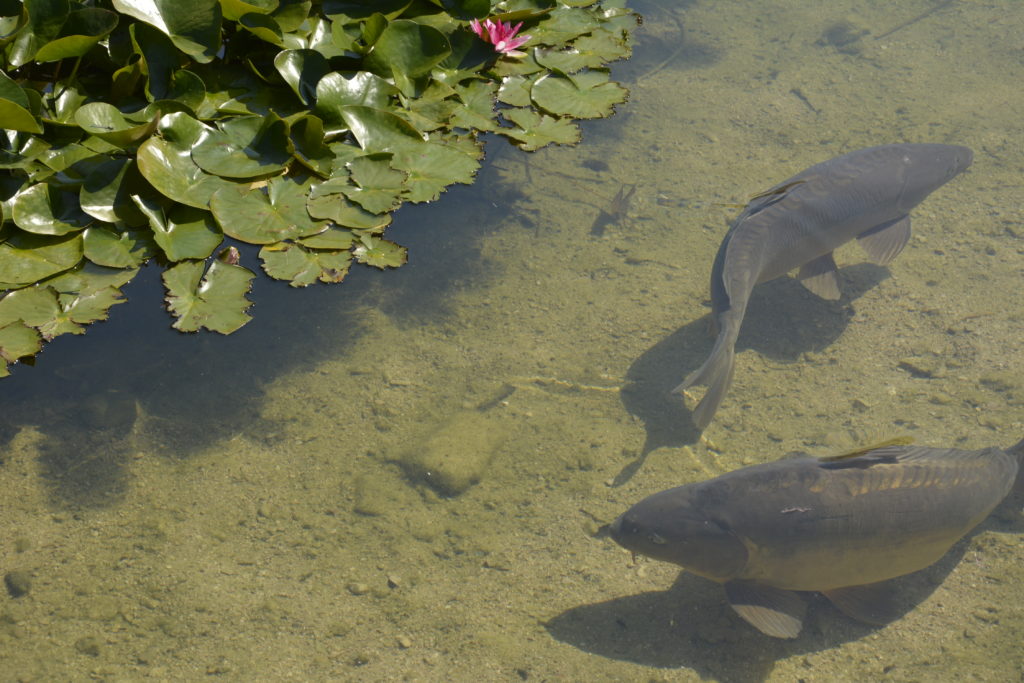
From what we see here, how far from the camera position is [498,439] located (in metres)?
3.57

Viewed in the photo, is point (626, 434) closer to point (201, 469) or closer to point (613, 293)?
point (613, 293)

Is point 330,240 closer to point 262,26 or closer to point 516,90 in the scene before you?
point 262,26

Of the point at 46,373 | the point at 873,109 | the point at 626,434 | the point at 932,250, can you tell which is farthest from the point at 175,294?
the point at 873,109

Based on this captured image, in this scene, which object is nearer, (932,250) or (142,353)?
(142,353)

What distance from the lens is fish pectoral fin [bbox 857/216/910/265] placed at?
4.38 m

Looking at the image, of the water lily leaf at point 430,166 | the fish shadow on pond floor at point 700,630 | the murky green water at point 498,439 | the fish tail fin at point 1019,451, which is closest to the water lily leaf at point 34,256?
the murky green water at point 498,439

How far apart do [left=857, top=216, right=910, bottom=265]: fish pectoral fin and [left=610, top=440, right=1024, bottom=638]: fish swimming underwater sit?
1.64 metres

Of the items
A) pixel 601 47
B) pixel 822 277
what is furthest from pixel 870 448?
pixel 601 47

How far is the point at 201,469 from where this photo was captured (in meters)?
3.35

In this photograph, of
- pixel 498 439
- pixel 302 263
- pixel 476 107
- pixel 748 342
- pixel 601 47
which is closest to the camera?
pixel 302 263

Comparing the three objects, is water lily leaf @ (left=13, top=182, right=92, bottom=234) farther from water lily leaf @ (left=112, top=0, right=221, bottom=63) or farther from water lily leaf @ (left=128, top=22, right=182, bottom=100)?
water lily leaf @ (left=112, top=0, right=221, bottom=63)

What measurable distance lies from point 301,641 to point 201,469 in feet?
3.15

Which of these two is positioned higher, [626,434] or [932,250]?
[932,250]

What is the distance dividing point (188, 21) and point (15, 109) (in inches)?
36.0
